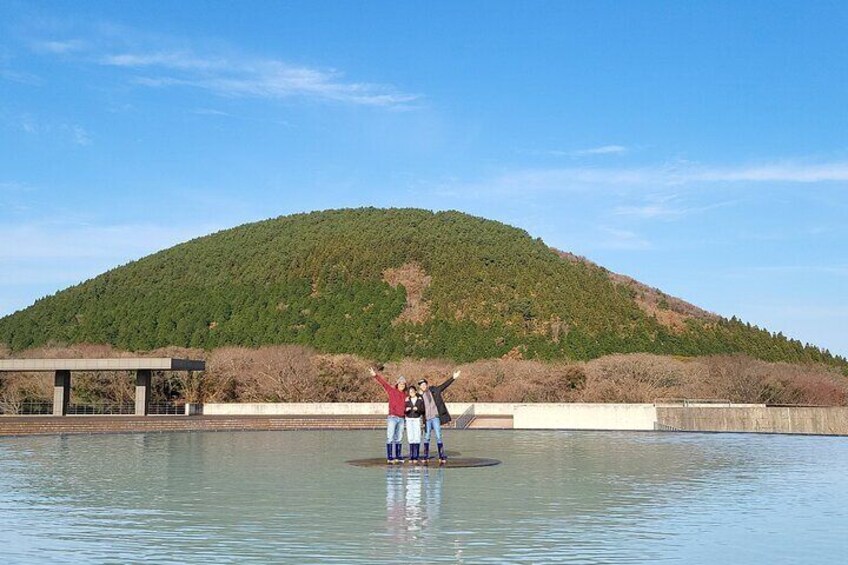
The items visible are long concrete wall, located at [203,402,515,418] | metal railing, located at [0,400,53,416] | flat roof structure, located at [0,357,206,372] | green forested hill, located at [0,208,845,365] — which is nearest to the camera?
flat roof structure, located at [0,357,206,372]

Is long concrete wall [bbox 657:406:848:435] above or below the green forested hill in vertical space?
below

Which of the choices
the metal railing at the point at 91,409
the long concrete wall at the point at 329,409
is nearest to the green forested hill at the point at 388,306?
the long concrete wall at the point at 329,409

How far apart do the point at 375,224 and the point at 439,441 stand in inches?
4706

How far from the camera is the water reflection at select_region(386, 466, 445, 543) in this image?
30.6 ft

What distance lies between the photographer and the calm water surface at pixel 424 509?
8.13m

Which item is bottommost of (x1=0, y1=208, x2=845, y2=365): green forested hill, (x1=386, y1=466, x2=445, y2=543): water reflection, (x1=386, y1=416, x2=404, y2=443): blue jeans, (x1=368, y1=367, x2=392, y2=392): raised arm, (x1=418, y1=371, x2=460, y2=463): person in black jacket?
(x1=386, y1=466, x2=445, y2=543): water reflection

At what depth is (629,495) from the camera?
489 inches

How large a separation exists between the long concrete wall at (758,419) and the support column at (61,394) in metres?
25.7

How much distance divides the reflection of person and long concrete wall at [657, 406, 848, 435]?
1647 centimetres

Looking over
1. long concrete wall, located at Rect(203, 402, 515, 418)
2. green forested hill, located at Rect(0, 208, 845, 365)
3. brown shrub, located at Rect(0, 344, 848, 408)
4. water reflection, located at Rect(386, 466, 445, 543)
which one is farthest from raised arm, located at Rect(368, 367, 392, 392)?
green forested hill, located at Rect(0, 208, 845, 365)

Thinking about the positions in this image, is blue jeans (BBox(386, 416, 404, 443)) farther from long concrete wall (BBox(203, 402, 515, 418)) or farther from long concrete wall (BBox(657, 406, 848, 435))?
long concrete wall (BBox(203, 402, 515, 418))

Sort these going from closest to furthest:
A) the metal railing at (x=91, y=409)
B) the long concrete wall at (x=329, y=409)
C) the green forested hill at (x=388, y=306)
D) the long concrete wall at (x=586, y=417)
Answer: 1. the long concrete wall at (x=586, y=417)
2. the long concrete wall at (x=329, y=409)
3. the metal railing at (x=91, y=409)
4. the green forested hill at (x=388, y=306)

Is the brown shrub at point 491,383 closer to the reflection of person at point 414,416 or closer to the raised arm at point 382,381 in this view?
the reflection of person at point 414,416

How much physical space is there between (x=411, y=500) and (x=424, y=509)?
2.79ft
